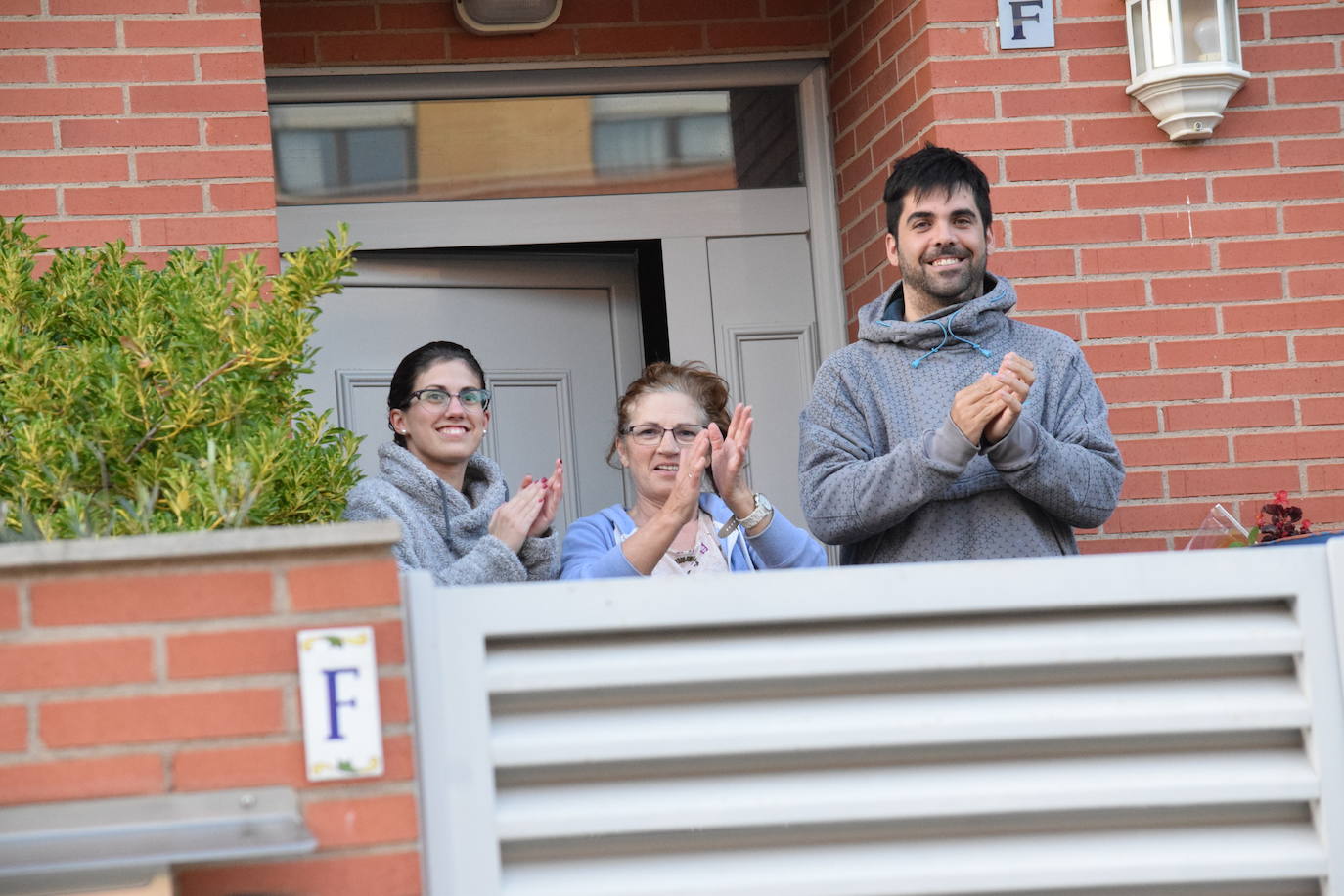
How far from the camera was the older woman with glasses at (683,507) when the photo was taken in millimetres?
3500

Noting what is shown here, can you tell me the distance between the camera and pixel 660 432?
3871 mm

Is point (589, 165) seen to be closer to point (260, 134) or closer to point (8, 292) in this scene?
point (260, 134)

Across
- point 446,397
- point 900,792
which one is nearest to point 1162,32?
point 446,397

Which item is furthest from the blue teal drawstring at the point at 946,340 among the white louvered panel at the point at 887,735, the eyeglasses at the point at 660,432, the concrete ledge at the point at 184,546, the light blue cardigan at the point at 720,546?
the concrete ledge at the point at 184,546

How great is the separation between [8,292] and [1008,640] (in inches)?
70.0

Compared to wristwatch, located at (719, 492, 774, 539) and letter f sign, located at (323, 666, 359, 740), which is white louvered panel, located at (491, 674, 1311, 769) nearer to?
letter f sign, located at (323, 666, 359, 740)

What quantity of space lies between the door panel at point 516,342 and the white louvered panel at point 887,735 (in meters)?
2.98

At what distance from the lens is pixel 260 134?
4.05 m

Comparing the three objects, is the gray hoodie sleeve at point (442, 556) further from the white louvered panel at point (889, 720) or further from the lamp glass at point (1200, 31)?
Result: the lamp glass at point (1200, 31)

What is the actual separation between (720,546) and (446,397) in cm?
68

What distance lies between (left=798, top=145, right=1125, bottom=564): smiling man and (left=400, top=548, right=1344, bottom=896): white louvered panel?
2.16 ft

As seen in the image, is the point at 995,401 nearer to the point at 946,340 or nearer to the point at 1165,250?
the point at 946,340

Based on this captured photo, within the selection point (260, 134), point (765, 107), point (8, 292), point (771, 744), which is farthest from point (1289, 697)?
point (765, 107)

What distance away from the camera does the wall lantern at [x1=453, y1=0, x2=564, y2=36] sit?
Result: 195 inches
